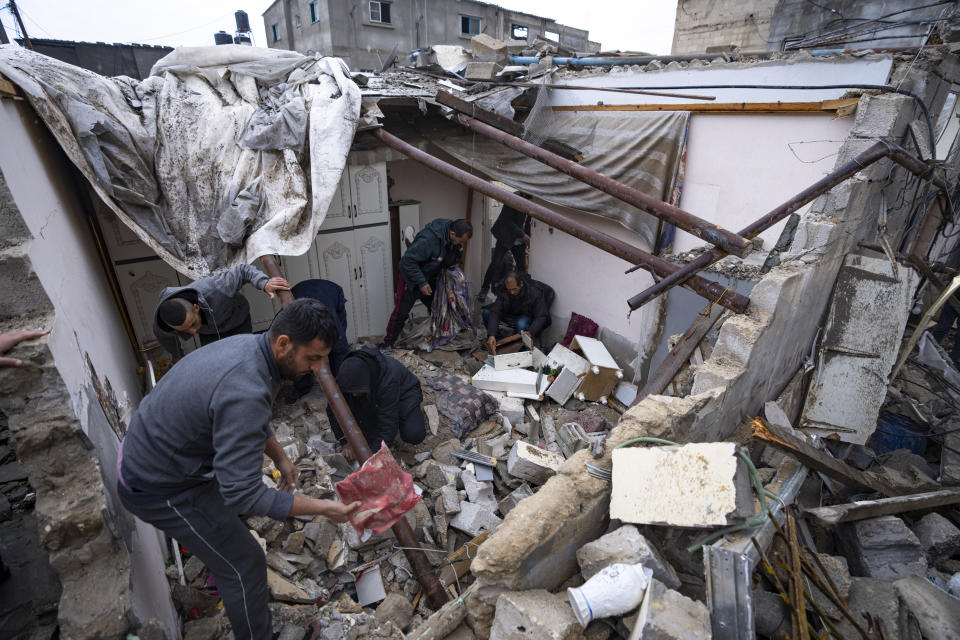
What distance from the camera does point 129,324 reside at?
→ 473 centimetres

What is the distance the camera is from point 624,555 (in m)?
1.88

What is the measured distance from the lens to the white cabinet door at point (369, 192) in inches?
224

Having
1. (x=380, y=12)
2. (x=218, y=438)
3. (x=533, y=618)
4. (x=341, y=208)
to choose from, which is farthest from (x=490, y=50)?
(x=380, y=12)

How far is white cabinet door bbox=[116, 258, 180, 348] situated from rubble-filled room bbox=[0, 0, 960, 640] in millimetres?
39

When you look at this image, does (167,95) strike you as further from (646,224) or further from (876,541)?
(876,541)

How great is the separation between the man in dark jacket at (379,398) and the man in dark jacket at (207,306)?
86 cm

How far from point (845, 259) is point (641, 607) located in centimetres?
384

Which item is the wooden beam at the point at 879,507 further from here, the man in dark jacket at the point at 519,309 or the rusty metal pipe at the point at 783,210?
the man in dark jacket at the point at 519,309

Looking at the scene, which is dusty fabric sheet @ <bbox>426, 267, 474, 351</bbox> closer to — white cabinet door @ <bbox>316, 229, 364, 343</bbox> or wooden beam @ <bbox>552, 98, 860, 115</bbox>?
white cabinet door @ <bbox>316, 229, 364, 343</bbox>

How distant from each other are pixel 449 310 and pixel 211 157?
10.3ft

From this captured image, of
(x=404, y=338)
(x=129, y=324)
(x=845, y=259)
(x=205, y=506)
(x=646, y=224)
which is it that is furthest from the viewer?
(x=404, y=338)

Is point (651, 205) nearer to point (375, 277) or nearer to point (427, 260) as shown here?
point (427, 260)

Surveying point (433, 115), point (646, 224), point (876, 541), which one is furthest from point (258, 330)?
point (876, 541)

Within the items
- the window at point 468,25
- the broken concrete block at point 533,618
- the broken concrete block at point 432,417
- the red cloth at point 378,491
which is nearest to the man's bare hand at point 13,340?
the red cloth at point 378,491
